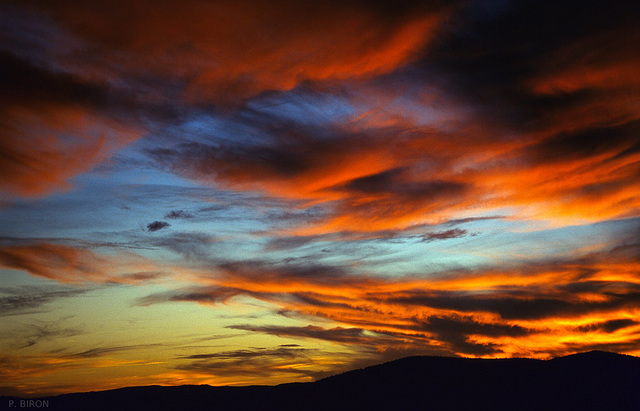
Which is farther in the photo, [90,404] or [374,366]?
[374,366]

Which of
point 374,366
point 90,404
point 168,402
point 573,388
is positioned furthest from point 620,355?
point 90,404

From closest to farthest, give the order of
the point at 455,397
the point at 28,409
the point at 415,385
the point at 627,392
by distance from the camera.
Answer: the point at 627,392 → the point at 28,409 → the point at 455,397 → the point at 415,385

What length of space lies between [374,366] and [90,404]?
272 ft

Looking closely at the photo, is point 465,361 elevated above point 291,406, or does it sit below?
above

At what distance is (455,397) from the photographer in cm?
14588

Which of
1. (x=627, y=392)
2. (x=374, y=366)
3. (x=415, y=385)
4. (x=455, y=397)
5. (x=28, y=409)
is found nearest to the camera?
(x=627, y=392)

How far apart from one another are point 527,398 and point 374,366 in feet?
164

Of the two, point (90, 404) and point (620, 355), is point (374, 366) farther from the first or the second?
point (90, 404)

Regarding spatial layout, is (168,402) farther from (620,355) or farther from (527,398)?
(620,355)

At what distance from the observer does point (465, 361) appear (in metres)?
164

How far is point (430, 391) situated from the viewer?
497 ft

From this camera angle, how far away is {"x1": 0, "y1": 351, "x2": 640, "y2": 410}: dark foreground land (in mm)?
133375

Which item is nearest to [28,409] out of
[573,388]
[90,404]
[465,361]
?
[90,404]

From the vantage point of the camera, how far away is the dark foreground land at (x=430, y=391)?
438ft
